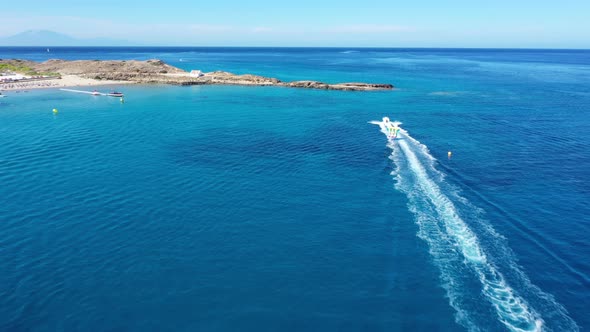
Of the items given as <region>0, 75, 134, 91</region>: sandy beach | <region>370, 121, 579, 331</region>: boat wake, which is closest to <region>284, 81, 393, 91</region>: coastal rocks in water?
<region>0, 75, 134, 91</region>: sandy beach

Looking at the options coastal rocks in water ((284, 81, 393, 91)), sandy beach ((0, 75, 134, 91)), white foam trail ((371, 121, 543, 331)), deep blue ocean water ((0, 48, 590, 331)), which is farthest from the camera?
coastal rocks in water ((284, 81, 393, 91))

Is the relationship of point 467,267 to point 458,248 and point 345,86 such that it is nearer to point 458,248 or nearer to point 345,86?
point 458,248

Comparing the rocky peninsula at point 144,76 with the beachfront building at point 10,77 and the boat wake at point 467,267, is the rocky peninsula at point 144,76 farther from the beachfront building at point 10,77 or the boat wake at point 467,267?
the boat wake at point 467,267

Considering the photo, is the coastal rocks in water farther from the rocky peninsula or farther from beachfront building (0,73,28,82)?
beachfront building (0,73,28,82)

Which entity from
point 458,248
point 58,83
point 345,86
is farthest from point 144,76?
point 458,248

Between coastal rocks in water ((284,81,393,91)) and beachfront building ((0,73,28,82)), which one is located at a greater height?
beachfront building ((0,73,28,82))

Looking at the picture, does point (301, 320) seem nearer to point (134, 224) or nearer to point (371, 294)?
point (371, 294)

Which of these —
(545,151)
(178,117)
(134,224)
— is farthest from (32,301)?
(545,151)

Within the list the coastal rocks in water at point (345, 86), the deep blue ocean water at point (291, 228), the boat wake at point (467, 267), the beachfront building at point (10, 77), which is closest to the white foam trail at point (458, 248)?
the boat wake at point (467, 267)
